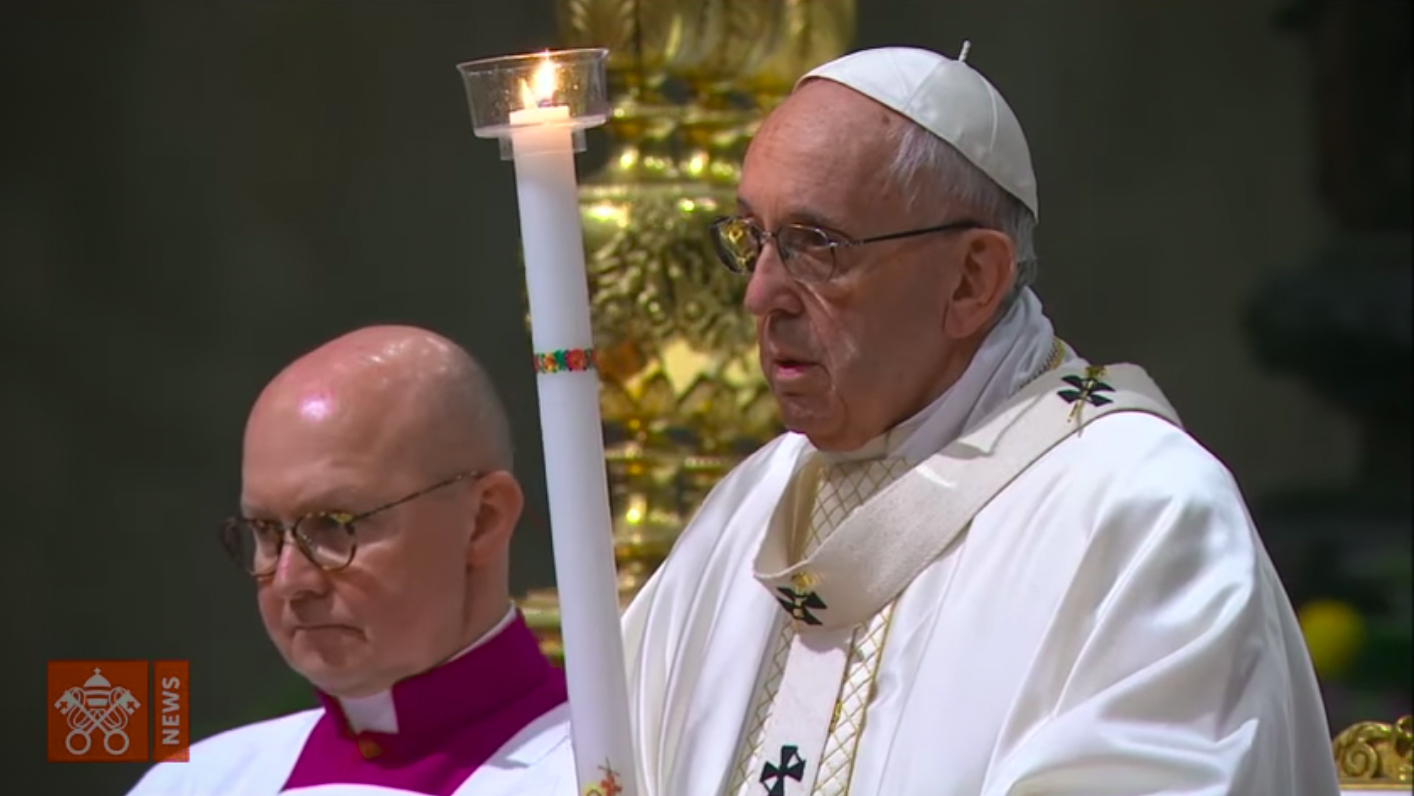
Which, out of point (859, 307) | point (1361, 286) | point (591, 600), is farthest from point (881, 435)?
point (1361, 286)

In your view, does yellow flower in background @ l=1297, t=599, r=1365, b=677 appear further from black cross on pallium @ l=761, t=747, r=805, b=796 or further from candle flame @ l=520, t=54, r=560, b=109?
candle flame @ l=520, t=54, r=560, b=109

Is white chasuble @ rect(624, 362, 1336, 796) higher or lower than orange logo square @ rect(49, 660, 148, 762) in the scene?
higher

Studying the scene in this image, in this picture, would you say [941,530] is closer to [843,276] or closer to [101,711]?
[843,276]

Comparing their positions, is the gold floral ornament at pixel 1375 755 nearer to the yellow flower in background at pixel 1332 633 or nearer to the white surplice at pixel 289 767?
the white surplice at pixel 289 767

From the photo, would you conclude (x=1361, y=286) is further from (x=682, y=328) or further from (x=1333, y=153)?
(x=682, y=328)

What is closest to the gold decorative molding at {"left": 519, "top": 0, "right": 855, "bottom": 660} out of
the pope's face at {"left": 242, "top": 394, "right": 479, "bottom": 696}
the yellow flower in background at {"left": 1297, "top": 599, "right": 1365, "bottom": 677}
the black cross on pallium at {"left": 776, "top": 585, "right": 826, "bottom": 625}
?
the pope's face at {"left": 242, "top": 394, "right": 479, "bottom": 696}

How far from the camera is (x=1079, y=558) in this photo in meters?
3.39

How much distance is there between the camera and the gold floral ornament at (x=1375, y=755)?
14.9 feet

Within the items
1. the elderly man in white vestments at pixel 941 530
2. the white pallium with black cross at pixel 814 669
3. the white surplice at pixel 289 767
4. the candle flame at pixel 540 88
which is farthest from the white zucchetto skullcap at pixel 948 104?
the white surplice at pixel 289 767

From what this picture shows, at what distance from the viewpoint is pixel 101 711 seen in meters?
4.04

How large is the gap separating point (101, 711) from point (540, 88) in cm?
139

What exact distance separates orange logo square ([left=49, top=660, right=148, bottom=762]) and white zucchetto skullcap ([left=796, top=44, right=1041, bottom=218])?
1248 millimetres

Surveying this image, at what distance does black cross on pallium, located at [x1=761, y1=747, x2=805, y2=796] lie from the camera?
3.61 m

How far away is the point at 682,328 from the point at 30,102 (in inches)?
120
